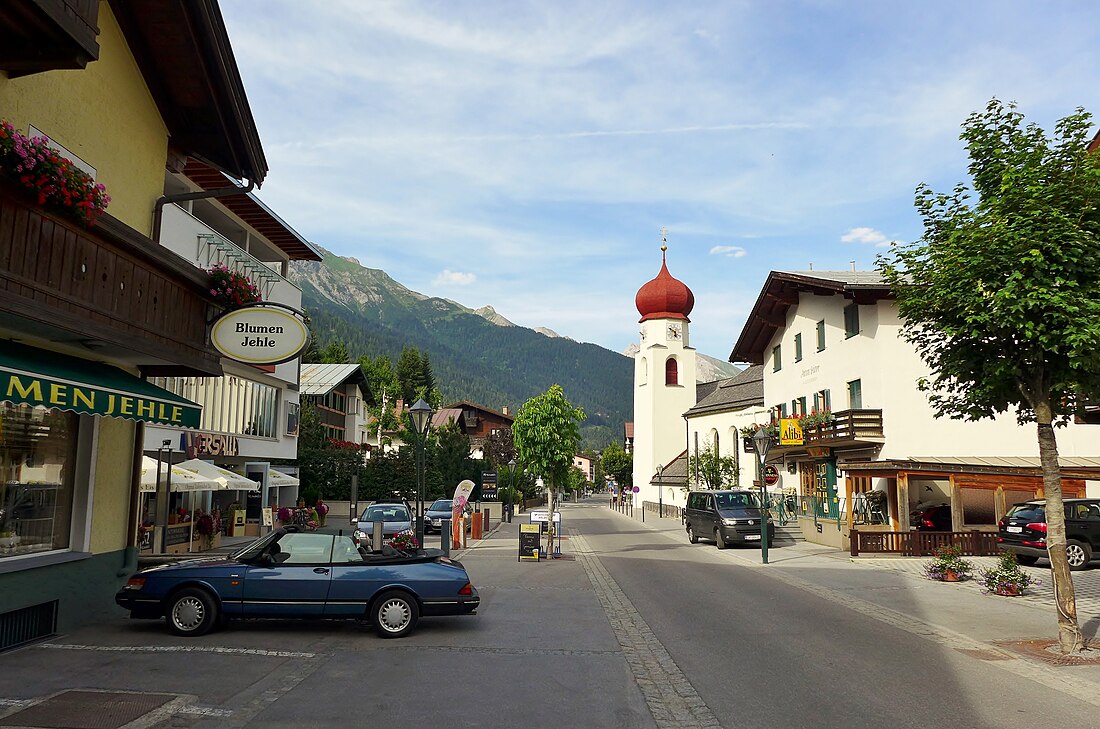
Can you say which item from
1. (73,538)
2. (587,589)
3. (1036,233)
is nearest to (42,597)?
(73,538)

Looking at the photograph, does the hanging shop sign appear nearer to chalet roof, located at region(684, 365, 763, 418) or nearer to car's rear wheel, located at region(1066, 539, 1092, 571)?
car's rear wheel, located at region(1066, 539, 1092, 571)

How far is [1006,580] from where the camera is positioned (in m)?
15.4

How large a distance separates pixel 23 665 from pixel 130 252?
15.1 ft

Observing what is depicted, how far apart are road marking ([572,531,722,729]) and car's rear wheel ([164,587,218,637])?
17.4 ft

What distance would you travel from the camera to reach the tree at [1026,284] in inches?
396

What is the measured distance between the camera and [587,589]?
1669 cm

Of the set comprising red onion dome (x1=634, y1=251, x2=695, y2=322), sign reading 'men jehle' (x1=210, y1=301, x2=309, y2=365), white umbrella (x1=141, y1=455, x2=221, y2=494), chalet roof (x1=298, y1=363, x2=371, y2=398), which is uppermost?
red onion dome (x1=634, y1=251, x2=695, y2=322)

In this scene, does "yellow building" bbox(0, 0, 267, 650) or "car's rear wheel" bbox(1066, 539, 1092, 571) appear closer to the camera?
"yellow building" bbox(0, 0, 267, 650)

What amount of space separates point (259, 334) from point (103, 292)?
1.99 metres

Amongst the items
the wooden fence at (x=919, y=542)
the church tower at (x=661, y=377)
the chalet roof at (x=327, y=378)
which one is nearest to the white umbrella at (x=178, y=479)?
the wooden fence at (x=919, y=542)

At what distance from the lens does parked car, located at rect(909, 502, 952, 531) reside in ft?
93.7

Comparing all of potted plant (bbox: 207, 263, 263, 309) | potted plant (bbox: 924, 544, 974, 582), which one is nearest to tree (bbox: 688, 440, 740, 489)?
potted plant (bbox: 924, 544, 974, 582)

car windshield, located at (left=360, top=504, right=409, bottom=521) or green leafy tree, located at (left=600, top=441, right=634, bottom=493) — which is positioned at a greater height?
green leafy tree, located at (left=600, top=441, right=634, bottom=493)

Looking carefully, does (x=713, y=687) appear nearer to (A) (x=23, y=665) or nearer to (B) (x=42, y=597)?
(A) (x=23, y=665)
